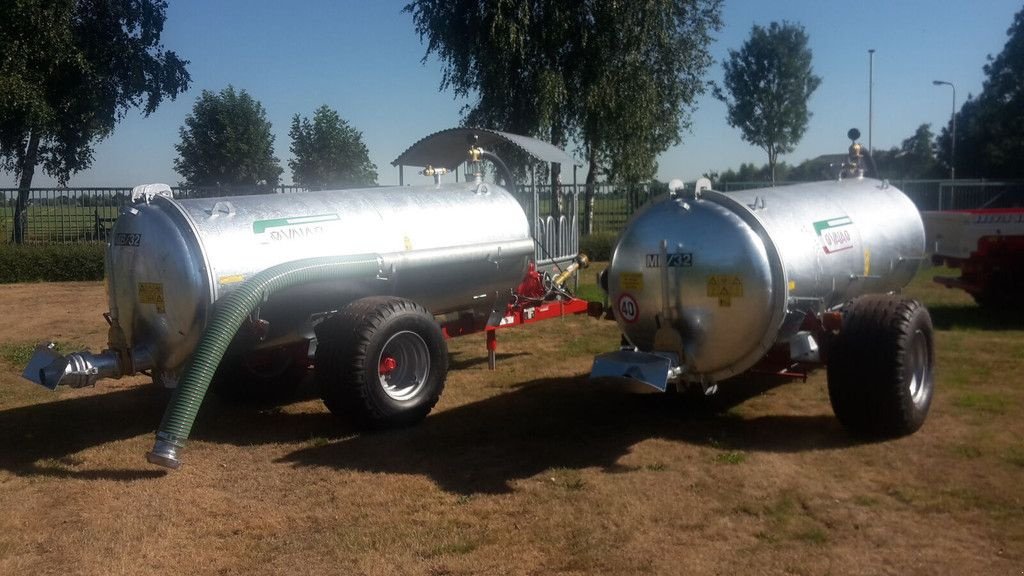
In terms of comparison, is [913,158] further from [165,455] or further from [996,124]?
[165,455]

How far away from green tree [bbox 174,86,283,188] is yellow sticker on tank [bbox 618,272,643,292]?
36.3m

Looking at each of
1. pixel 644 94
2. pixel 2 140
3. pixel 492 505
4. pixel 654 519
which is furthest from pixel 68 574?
pixel 2 140

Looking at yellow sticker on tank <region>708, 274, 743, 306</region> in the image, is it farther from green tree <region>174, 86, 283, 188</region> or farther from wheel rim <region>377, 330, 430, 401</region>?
green tree <region>174, 86, 283, 188</region>

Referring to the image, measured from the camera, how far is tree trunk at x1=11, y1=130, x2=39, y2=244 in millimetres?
22016

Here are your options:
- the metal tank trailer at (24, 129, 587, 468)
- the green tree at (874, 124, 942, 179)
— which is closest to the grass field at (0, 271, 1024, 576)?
the metal tank trailer at (24, 129, 587, 468)

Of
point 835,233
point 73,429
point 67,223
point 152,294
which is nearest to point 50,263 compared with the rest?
point 67,223

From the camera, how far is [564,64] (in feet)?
74.3

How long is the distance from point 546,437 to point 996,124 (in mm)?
41416

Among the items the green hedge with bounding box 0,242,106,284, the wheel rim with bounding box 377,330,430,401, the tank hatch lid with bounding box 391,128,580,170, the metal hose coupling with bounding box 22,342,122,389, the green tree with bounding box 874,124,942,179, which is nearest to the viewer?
the metal hose coupling with bounding box 22,342,122,389

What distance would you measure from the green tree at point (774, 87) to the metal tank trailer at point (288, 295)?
39251 mm

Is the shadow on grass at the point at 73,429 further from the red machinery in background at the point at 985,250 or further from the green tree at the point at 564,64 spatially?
the green tree at the point at 564,64

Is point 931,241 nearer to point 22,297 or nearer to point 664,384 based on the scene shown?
point 664,384

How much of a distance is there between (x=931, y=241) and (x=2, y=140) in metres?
24.8

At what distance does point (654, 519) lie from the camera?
5.17 meters
